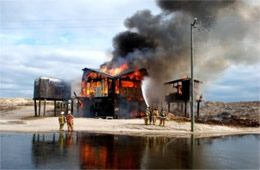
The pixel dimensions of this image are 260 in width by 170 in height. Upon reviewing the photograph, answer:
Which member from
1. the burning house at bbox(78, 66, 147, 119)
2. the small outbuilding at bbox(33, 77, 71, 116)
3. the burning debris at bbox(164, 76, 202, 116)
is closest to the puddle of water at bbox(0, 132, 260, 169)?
the burning house at bbox(78, 66, 147, 119)

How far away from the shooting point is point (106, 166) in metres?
8.45

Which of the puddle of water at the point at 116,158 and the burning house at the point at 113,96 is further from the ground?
the burning house at the point at 113,96

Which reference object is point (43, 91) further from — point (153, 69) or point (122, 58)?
point (153, 69)

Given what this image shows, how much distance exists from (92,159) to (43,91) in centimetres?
3068

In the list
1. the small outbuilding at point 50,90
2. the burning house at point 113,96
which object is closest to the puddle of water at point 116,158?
the burning house at point 113,96

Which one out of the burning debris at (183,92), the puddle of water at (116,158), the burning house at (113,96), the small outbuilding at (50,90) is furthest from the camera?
the burning debris at (183,92)

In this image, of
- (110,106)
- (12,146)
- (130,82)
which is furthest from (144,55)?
(12,146)

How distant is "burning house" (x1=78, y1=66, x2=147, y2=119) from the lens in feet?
117

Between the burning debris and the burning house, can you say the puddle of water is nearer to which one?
the burning house

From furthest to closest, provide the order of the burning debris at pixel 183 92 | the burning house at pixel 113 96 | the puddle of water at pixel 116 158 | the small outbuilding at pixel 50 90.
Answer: the burning debris at pixel 183 92
the small outbuilding at pixel 50 90
the burning house at pixel 113 96
the puddle of water at pixel 116 158

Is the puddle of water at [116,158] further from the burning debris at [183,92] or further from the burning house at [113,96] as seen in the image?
the burning debris at [183,92]

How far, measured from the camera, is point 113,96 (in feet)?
117

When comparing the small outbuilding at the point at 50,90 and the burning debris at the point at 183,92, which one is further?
the burning debris at the point at 183,92

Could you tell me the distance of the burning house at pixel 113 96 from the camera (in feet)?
117
